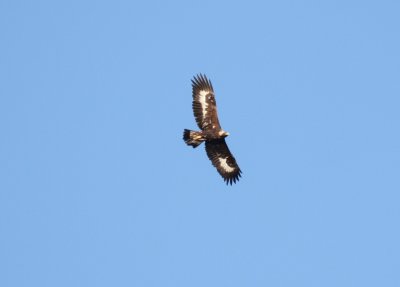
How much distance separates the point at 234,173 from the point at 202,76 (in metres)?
4.00

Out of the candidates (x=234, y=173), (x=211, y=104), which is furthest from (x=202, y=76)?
(x=234, y=173)

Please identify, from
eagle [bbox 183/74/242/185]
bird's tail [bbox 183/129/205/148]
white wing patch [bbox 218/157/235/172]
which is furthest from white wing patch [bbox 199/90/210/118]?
white wing patch [bbox 218/157/235/172]

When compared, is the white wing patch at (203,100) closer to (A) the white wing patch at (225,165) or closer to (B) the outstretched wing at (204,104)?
(B) the outstretched wing at (204,104)

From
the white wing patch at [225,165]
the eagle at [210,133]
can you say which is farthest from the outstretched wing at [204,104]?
the white wing patch at [225,165]

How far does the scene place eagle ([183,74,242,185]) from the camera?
26.9 m

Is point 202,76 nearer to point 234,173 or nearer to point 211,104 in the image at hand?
point 211,104

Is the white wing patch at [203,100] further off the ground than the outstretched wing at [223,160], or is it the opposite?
the white wing patch at [203,100]

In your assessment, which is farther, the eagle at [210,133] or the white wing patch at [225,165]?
the white wing patch at [225,165]

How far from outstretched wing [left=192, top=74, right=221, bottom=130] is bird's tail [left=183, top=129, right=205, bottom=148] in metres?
0.62

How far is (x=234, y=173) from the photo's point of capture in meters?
29.1

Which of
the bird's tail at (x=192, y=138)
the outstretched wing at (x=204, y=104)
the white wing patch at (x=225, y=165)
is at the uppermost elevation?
the outstretched wing at (x=204, y=104)

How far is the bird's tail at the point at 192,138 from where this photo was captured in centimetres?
2653

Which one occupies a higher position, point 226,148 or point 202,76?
point 202,76

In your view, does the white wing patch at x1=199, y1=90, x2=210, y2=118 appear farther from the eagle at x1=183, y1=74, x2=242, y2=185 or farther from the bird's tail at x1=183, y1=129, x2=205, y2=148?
the bird's tail at x1=183, y1=129, x2=205, y2=148
